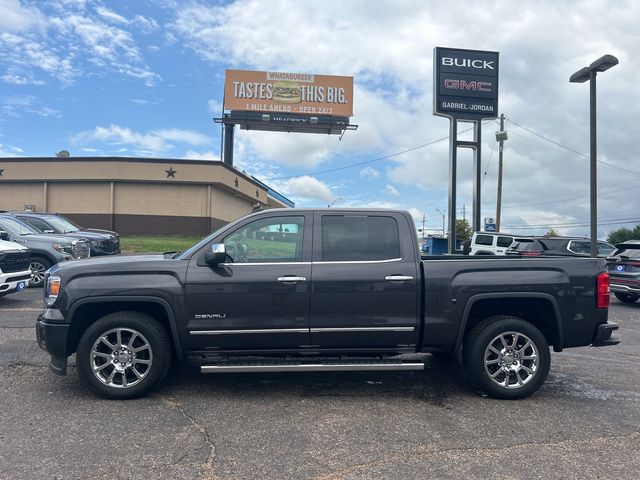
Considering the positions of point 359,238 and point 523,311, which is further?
point 523,311

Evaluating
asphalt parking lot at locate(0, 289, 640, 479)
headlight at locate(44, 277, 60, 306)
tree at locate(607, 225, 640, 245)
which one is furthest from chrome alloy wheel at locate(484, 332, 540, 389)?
tree at locate(607, 225, 640, 245)

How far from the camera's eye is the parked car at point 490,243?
74.2ft

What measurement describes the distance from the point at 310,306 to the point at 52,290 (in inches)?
96.8

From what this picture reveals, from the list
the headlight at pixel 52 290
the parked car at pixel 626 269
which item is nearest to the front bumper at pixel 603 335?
the headlight at pixel 52 290

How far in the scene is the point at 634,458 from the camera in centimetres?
383

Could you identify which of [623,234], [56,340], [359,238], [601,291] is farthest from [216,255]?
[623,234]

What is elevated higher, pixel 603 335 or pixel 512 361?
pixel 603 335

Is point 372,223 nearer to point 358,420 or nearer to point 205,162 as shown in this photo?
point 358,420

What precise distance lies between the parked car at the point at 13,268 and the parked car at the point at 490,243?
18131mm

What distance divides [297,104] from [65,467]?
3528 centimetres

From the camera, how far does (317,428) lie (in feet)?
14.1

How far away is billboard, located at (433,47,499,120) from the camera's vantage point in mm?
21656

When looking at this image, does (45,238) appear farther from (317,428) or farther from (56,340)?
(317,428)

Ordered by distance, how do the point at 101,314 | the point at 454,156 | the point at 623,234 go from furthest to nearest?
the point at 623,234 → the point at 454,156 → the point at 101,314
